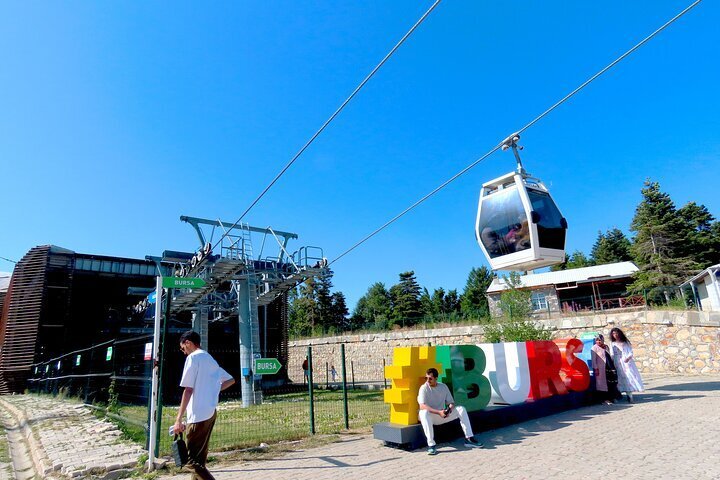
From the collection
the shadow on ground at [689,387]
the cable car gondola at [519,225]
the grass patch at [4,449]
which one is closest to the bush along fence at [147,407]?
the grass patch at [4,449]

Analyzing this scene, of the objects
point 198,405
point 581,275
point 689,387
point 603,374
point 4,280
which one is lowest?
point 689,387

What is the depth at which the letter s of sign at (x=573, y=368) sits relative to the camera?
10.6m

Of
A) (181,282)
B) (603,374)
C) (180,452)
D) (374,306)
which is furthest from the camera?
(374,306)

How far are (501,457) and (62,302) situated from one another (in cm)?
2858

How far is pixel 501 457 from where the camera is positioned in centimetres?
617

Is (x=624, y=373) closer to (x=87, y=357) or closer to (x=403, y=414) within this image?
(x=403, y=414)

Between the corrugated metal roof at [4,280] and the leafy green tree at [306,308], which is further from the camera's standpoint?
the leafy green tree at [306,308]

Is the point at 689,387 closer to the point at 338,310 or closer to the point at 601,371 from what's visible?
the point at 601,371

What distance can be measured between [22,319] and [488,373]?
28.2 m

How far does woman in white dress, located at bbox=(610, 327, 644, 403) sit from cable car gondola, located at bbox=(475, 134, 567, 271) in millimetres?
3650

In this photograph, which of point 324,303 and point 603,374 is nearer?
point 603,374

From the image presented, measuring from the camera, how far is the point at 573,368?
10812 millimetres

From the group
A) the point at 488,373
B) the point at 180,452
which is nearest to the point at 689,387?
the point at 488,373

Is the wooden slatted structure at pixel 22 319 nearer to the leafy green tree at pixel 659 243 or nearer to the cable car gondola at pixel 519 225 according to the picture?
the cable car gondola at pixel 519 225
